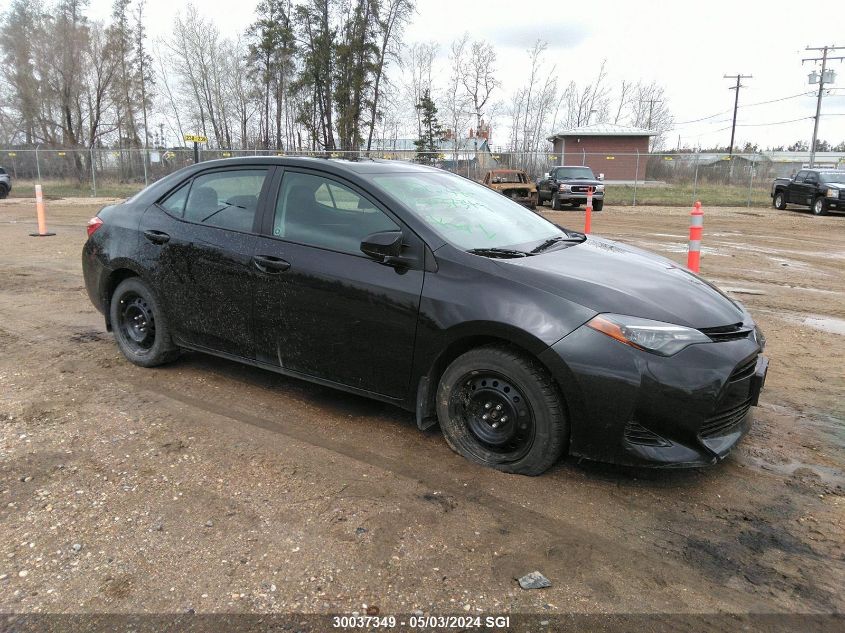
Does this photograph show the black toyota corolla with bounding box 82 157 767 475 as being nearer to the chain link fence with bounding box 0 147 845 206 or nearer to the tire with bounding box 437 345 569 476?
the tire with bounding box 437 345 569 476

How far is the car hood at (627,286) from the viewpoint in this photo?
308 centimetres

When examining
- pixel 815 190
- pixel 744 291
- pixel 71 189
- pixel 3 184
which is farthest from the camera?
pixel 71 189

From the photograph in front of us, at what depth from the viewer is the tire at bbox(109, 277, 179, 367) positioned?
4.66 meters

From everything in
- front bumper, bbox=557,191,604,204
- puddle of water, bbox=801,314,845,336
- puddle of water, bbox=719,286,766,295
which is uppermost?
front bumper, bbox=557,191,604,204

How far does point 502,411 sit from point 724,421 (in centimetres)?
110

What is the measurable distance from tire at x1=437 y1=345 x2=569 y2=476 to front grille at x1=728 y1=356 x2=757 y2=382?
2.76 ft

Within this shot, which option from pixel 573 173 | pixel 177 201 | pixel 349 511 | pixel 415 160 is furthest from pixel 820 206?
pixel 349 511

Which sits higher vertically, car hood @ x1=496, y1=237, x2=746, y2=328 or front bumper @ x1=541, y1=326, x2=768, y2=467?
car hood @ x1=496, y1=237, x2=746, y2=328

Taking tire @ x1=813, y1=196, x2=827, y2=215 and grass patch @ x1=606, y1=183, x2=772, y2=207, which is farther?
grass patch @ x1=606, y1=183, x2=772, y2=207

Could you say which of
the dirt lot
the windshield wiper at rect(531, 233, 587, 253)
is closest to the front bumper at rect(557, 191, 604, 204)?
the dirt lot

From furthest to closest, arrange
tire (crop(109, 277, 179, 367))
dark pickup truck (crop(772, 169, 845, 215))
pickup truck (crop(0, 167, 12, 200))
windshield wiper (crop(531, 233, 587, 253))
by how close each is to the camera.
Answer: pickup truck (crop(0, 167, 12, 200)) < dark pickup truck (crop(772, 169, 845, 215)) < tire (crop(109, 277, 179, 367)) < windshield wiper (crop(531, 233, 587, 253))

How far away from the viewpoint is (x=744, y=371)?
3.11 m

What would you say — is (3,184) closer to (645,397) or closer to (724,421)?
(645,397)

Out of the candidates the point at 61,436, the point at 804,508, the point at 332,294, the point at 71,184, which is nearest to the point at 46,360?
the point at 61,436
